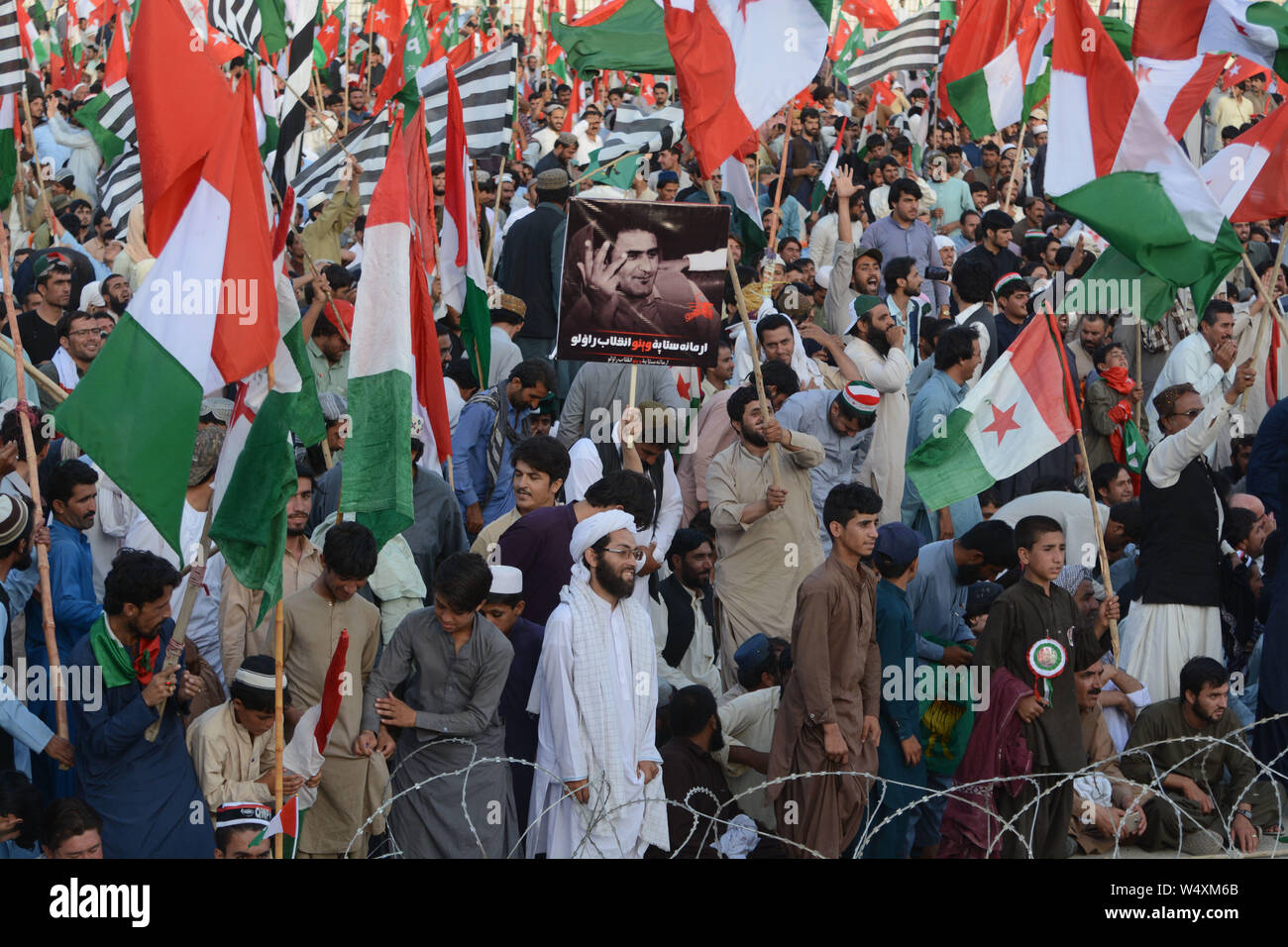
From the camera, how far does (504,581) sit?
722 centimetres

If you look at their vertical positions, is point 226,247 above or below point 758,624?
above

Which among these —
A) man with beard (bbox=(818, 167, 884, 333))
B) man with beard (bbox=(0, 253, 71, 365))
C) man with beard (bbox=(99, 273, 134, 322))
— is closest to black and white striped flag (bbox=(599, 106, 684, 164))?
man with beard (bbox=(818, 167, 884, 333))

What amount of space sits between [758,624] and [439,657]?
7.97ft

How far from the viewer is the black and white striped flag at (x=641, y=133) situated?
12.5 metres

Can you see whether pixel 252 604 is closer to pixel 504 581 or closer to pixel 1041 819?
pixel 504 581

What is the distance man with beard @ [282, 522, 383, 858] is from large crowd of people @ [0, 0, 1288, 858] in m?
0.02

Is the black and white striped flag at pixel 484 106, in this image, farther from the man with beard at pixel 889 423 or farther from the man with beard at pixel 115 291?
the man with beard at pixel 889 423

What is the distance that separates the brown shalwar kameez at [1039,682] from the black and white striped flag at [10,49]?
505 cm

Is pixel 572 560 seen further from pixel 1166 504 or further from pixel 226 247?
pixel 1166 504

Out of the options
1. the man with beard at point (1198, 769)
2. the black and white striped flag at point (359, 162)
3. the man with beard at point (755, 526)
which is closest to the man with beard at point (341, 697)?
the man with beard at point (755, 526)

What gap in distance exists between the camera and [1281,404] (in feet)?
29.9

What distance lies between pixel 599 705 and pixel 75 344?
4.40 meters

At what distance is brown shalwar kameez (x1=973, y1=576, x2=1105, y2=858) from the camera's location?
7570 mm
